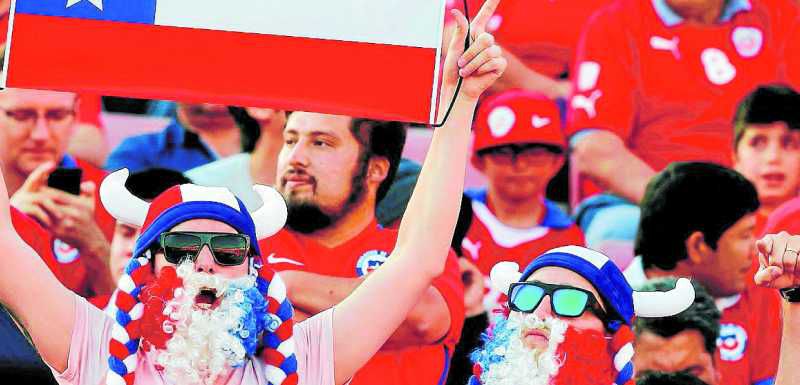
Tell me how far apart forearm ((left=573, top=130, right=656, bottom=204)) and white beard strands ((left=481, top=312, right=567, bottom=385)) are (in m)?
2.13

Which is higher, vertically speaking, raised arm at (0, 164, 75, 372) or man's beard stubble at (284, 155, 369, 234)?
raised arm at (0, 164, 75, 372)

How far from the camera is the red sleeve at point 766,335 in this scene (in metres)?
5.66

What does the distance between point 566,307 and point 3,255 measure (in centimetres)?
138

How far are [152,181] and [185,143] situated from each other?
0.62 meters

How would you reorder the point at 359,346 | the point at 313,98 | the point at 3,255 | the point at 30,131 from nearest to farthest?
the point at 3,255
the point at 359,346
the point at 313,98
the point at 30,131

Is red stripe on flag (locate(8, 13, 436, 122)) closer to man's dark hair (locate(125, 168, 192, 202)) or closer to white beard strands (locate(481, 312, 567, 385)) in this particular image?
white beard strands (locate(481, 312, 567, 385))

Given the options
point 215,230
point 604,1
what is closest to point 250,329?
point 215,230

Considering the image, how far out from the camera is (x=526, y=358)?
4047mm

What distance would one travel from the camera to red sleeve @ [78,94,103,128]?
20.2ft

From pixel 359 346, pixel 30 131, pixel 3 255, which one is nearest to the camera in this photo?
pixel 3 255

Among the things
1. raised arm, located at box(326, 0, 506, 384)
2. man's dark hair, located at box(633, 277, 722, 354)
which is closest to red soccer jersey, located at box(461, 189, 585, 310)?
man's dark hair, located at box(633, 277, 722, 354)

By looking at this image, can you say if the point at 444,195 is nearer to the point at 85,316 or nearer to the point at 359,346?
the point at 359,346

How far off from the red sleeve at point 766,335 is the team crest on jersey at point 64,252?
2384 millimetres

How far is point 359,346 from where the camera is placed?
4148mm
